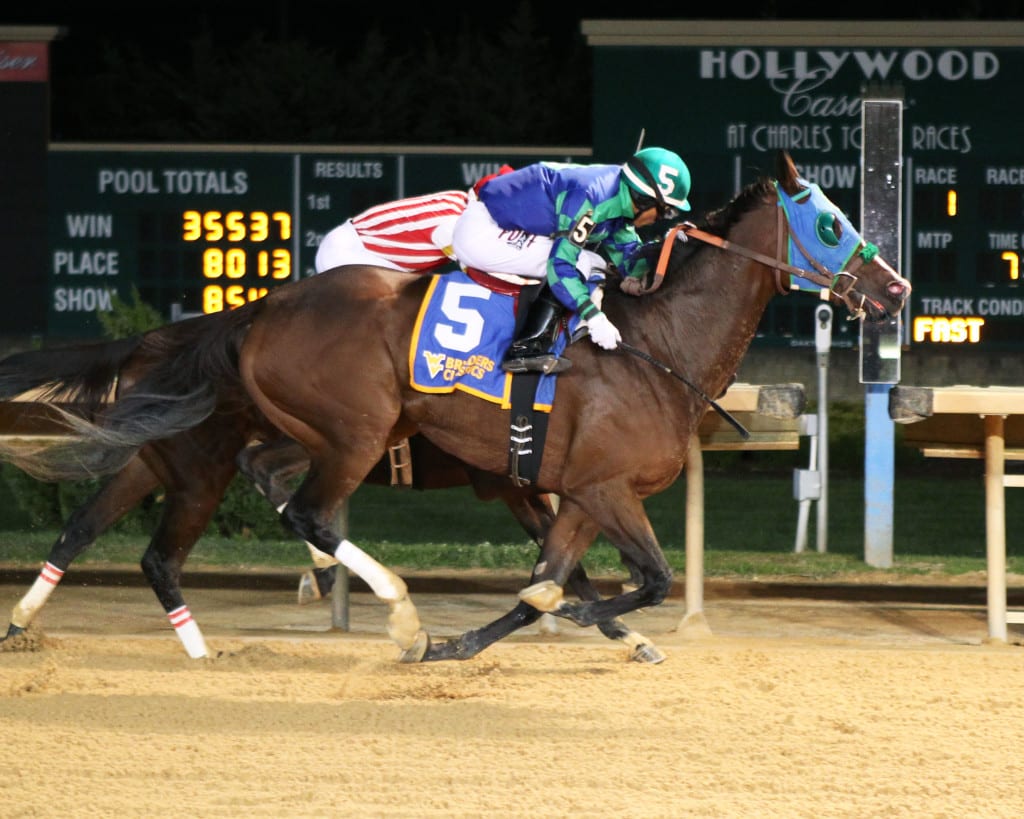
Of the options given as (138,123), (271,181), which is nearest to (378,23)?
(138,123)

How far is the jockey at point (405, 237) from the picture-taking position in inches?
211

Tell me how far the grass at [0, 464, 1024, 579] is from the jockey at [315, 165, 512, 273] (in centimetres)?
243

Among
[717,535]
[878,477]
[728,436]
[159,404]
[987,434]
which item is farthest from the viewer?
[717,535]

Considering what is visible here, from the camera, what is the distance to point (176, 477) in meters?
5.28

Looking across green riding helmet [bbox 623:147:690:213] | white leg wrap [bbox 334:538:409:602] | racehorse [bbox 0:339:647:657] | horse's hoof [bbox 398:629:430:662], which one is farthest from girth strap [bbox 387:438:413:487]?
green riding helmet [bbox 623:147:690:213]

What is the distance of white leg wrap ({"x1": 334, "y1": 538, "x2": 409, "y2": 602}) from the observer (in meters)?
4.80

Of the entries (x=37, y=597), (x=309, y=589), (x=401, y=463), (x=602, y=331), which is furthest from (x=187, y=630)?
(x=602, y=331)

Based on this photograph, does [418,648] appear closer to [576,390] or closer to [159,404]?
Answer: [576,390]

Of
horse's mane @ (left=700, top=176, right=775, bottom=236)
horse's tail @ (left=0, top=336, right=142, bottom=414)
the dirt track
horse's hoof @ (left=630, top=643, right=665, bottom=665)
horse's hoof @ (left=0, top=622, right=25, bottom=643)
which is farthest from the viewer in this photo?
horse's tail @ (left=0, top=336, right=142, bottom=414)

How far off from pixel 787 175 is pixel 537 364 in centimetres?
96

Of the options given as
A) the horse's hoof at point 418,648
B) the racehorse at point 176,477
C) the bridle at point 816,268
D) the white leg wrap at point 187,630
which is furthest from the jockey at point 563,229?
the white leg wrap at point 187,630

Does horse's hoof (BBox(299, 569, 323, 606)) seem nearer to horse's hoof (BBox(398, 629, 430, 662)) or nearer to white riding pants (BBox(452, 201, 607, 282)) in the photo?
horse's hoof (BBox(398, 629, 430, 662))

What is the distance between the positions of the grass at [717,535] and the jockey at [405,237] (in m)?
2.43

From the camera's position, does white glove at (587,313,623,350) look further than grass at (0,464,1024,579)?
No
